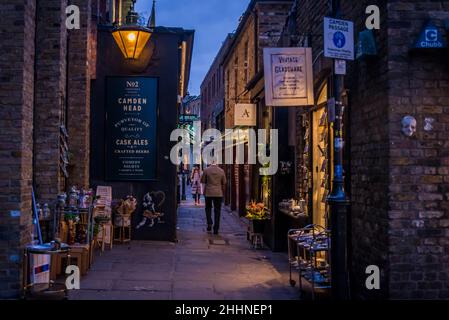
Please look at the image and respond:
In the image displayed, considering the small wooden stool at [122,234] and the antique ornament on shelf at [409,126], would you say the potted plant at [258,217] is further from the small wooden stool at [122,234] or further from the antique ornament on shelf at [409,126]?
the antique ornament on shelf at [409,126]

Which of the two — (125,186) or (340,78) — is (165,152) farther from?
(340,78)

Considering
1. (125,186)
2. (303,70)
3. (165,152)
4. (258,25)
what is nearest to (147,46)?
(165,152)

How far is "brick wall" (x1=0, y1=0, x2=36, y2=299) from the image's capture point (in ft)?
21.5

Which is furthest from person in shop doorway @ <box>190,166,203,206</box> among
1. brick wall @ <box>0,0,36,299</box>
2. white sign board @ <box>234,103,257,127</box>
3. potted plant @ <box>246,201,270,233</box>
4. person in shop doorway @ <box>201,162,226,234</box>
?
brick wall @ <box>0,0,36,299</box>

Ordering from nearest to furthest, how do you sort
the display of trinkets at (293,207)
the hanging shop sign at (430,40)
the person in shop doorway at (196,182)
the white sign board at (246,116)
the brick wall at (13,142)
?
the hanging shop sign at (430,40), the brick wall at (13,142), the display of trinkets at (293,207), the white sign board at (246,116), the person in shop doorway at (196,182)

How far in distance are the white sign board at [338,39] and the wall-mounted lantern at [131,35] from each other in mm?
5463

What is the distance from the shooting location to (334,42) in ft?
19.4

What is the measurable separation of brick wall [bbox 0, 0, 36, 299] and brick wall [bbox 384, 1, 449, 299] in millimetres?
4278

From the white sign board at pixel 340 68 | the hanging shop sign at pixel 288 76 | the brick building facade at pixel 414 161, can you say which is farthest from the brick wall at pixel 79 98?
the brick building facade at pixel 414 161

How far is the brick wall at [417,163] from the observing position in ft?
19.6

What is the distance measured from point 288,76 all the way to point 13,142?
4.15m

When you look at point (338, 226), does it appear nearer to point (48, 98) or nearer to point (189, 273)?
point (189, 273)

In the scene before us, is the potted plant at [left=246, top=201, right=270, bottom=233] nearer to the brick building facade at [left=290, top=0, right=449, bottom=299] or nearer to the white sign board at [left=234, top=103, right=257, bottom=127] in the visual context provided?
the white sign board at [left=234, top=103, right=257, bottom=127]
